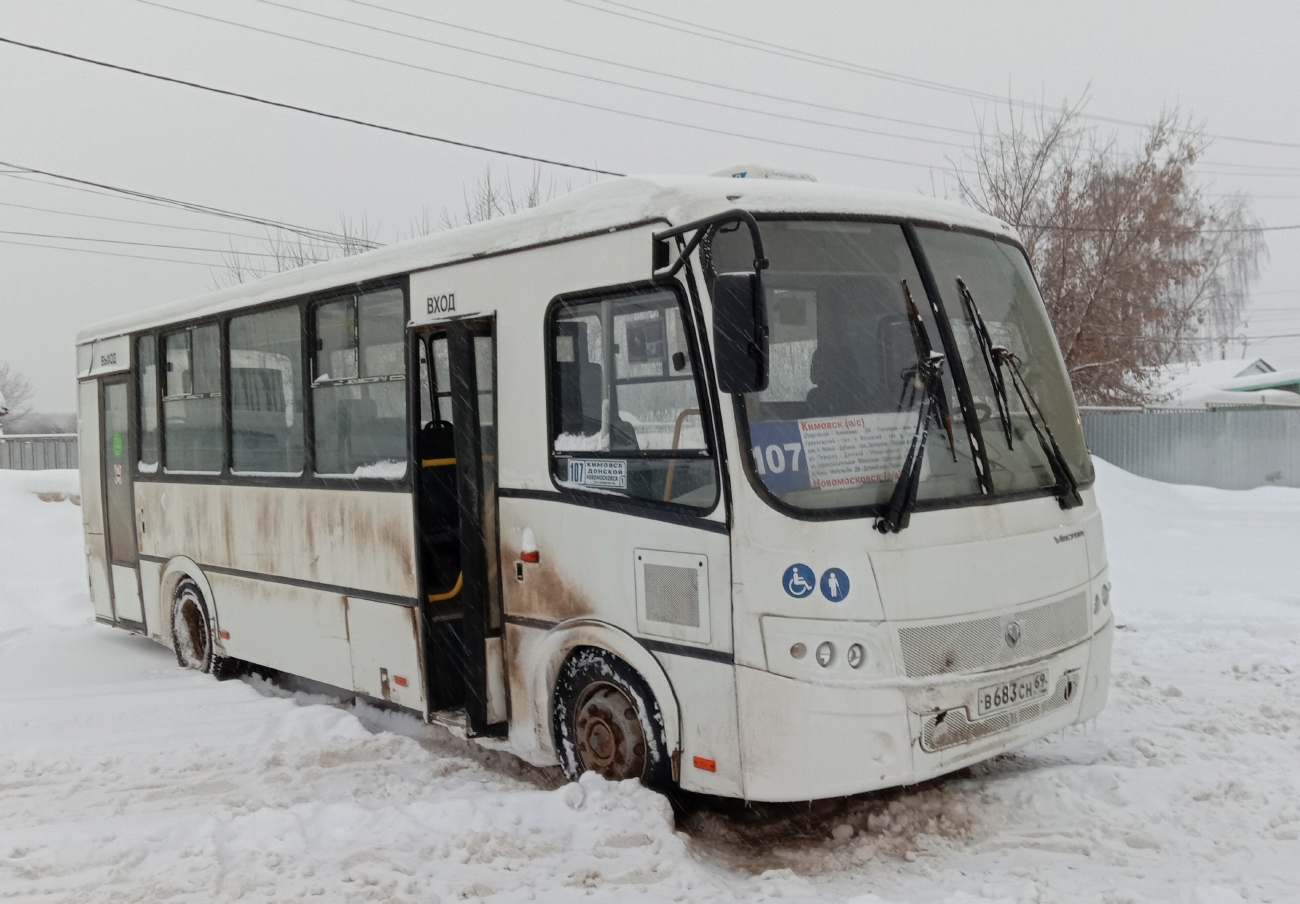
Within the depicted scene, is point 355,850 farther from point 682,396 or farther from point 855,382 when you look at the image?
point 855,382

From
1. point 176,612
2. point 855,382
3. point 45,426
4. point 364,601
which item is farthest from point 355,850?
point 45,426

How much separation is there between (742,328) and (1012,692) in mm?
2005

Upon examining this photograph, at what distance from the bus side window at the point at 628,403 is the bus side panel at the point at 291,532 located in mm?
1476

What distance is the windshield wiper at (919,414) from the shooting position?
A: 4625mm

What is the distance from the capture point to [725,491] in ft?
15.5

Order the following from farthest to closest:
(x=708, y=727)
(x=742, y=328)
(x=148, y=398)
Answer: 1. (x=148, y=398)
2. (x=708, y=727)
3. (x=742, y=328)

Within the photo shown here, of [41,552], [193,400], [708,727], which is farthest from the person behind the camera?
[41,552]

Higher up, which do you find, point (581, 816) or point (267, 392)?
point (267, 392)

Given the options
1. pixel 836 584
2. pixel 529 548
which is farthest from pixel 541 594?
pixel 836 584

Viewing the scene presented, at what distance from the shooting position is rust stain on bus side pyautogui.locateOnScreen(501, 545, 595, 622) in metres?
5.50

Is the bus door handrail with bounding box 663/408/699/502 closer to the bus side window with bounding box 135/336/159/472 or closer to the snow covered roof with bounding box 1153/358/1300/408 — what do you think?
the bus side window with bounding box 135/336/159/472

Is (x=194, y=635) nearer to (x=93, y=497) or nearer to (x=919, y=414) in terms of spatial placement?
(x=93, y=497)

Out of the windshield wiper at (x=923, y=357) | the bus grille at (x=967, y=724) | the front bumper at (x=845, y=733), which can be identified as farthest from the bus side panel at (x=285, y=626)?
the windshield wiper at (x=923, y=357)

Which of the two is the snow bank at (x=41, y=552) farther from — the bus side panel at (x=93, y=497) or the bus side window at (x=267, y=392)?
the bus side window at (x=267, y=392)
